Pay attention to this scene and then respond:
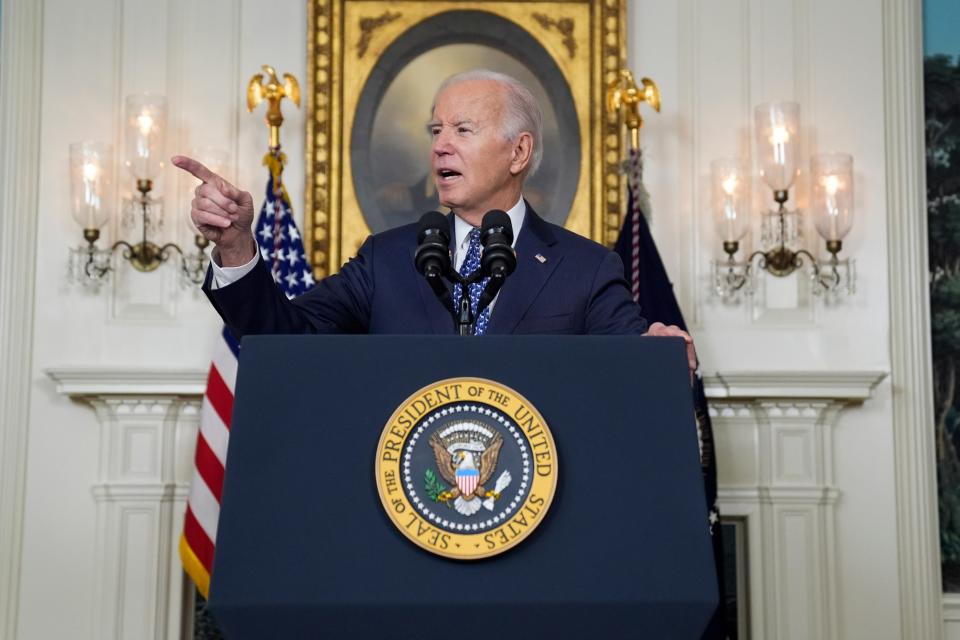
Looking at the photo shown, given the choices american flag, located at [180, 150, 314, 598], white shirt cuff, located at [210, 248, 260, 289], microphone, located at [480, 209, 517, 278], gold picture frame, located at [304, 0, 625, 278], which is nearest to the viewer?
microphone, located at [480, 209, 517, 278]

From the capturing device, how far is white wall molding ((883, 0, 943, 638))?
4996 millimetres

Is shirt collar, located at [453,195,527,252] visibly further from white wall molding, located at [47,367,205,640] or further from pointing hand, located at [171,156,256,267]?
white wall molding, located at [47,367,205,640]

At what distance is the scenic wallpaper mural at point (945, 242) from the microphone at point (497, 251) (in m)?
3.64

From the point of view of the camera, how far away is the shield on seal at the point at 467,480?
1718 mm

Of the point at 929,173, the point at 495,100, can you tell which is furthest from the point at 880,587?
the point at 495,100

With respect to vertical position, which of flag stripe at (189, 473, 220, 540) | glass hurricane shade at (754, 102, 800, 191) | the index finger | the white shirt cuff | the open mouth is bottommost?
flag stripe at (189, 473, 220, 540)

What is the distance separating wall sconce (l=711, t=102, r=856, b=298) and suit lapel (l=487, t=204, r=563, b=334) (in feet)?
8.08

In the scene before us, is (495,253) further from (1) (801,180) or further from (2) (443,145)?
(1) (801,180)

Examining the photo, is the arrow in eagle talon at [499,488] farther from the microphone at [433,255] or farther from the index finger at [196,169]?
the index finger at [196,169]

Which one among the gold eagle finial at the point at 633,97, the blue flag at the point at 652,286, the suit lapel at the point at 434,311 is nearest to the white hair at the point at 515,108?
the suit lapel at the point at 434,311

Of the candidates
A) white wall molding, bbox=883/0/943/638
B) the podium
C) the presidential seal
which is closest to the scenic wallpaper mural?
white wall molding, bbox=883/0/943/638

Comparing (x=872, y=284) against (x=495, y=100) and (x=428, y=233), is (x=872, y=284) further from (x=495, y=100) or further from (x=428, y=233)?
(x=428, y=233)

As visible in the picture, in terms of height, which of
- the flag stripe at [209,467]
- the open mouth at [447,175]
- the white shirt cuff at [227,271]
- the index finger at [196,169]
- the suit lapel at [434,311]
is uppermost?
the open mouth at [447,175]

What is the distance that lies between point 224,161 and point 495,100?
256 cm
